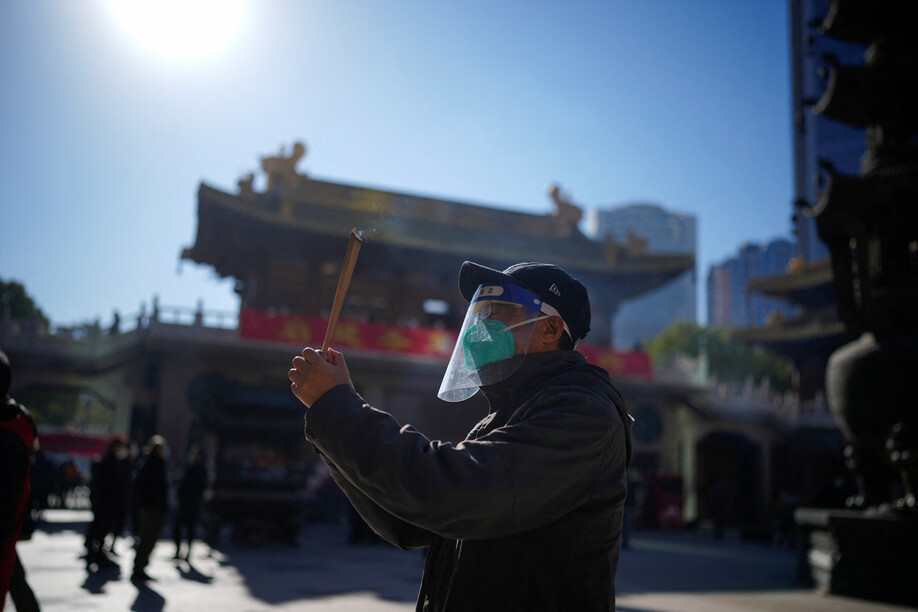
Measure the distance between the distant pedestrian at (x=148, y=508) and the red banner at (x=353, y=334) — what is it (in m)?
11.3

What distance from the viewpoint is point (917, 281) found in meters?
7.89

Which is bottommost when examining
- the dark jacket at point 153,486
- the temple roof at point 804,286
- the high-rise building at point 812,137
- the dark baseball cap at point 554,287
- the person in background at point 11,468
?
the dark jacket at point 153,486

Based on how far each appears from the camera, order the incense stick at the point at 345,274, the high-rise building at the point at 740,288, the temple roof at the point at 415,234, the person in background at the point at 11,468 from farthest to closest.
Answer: the high-rise building at the point at 740,288 < the temple roof at the point at 415,234 < the person in background at the point at 11,468 < the incense stick at the point at 345,274

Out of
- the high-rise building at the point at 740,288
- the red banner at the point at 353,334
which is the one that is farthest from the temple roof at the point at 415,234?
the high-rise building at the point at 740,288

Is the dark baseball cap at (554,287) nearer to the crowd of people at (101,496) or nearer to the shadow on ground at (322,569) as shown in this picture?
the crowd of people at (101,496)

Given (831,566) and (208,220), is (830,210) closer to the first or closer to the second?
(831,566)

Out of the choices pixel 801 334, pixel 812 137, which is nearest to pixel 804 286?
pixel 801 334

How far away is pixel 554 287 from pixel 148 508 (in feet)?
23.9

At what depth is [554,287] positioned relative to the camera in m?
1.67

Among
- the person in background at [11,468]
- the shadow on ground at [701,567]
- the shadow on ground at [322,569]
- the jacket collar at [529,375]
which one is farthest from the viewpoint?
the shadow on ground at [701,567]

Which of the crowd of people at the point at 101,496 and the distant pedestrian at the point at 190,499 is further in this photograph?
the distant pedestrian at the point at 190,499

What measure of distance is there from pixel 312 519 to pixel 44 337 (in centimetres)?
878

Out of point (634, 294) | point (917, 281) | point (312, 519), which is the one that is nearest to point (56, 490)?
point (312, 519)

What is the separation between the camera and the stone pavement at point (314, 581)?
6250mm
